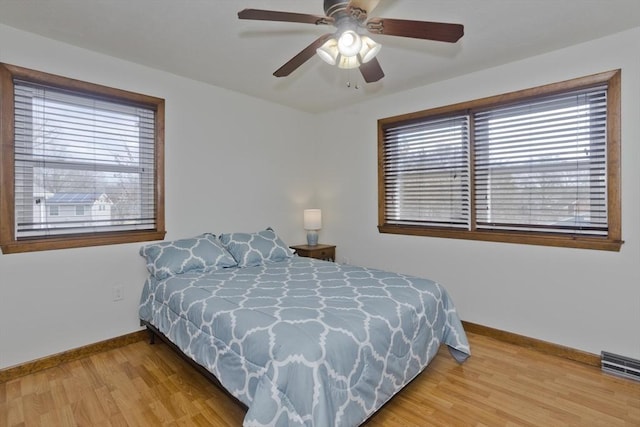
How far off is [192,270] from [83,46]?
1955 mm

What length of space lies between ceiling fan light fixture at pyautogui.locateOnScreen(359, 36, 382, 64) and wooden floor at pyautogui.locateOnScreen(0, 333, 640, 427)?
206 centimetres

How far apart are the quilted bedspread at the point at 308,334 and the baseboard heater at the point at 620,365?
1051 millimetres

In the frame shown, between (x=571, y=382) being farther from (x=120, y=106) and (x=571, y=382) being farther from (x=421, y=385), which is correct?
(x=120, y=106)

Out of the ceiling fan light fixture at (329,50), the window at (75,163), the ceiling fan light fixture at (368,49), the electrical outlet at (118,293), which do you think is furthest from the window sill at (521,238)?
the electrical outlet at (118,293)

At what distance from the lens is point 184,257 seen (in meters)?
2.79

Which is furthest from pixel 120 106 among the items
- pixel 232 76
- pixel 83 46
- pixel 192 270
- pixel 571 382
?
pixel 571 382

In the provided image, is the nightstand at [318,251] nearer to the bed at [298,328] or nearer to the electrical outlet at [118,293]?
the bed at [298,328]

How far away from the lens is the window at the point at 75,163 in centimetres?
238

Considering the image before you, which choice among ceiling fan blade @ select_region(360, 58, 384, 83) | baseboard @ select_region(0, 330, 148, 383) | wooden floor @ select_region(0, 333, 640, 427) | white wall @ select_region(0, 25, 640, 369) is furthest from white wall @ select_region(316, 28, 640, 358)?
baseboard @ select_region(0, 330, 148, 383)

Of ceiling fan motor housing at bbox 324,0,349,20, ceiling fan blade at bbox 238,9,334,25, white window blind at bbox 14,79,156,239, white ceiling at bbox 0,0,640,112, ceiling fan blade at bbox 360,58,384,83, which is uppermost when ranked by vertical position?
white ceiling at bbox 0,0,640,112

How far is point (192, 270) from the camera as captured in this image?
9.09ft

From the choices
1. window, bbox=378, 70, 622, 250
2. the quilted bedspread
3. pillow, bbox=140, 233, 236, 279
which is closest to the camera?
the quilted bedspread

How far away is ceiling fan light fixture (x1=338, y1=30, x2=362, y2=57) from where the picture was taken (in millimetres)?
1684

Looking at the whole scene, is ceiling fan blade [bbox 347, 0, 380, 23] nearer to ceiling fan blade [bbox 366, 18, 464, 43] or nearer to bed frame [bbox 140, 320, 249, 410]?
ceiling fan blade [bbox 366, 18, 464, 43]
